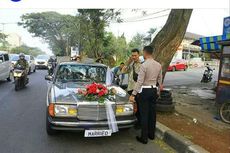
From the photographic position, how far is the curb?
4.84m

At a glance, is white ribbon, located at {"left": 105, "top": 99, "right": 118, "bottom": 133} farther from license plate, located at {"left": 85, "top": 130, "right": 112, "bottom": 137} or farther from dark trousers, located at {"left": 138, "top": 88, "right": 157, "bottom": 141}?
dark trousers, located at {"left": 138, "top": 88, "right": 157, "bottom": 141}

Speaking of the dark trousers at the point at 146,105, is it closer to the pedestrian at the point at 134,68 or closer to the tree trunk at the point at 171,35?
the pedestrian at the point at 134,68

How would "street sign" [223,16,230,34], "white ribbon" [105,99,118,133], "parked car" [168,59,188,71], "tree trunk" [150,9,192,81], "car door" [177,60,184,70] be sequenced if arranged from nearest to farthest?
"white ribbon" [105,99,118,133] < "tree trunk" [150,9,192,81] < "street sign" [223,16,230,34] < "parked car" [168,59,188,71] < "car door" [177,60,184,70]

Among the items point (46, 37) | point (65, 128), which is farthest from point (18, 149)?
point (46, 37)

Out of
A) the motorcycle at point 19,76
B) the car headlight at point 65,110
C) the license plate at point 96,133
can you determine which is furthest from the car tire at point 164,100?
the motorcycle at point 19,76

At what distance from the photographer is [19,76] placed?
12.4 m

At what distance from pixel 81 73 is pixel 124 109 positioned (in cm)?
204

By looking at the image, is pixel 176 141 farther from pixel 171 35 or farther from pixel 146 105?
pixel 171 35

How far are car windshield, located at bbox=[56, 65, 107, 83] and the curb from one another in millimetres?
1877

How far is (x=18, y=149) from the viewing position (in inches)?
195

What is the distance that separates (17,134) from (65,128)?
1406mm

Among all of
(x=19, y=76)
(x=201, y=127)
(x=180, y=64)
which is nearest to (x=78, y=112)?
(x=201, y=127)

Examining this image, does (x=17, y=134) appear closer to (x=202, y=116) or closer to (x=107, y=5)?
(x=107, y=5)

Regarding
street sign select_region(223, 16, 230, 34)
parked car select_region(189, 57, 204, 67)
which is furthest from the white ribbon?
parked car select_region(189, 57, 204, 67)
